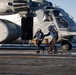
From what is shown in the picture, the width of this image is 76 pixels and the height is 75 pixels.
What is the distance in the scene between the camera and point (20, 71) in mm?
12062

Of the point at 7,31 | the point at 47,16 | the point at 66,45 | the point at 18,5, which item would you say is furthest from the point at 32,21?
the point at 66,45

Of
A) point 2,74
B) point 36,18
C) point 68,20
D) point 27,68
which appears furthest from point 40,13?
point 2,74

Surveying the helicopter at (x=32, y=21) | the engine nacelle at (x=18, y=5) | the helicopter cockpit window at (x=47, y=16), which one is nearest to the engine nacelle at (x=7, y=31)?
the helicopter at (x=32, y=21)

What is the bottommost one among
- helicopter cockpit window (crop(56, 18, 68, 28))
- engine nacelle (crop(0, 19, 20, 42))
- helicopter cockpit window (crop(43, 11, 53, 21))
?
engine nacelle (crop(0, 19, 20, 42))

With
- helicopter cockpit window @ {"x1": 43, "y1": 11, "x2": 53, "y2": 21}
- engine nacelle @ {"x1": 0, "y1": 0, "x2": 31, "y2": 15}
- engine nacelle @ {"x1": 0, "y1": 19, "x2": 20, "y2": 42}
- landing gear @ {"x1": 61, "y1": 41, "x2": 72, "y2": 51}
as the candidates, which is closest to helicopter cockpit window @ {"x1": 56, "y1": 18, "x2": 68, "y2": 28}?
helicopter cockpit window @ {"x1": 43, "y1": 11, "x2": 53, "y2": 21}

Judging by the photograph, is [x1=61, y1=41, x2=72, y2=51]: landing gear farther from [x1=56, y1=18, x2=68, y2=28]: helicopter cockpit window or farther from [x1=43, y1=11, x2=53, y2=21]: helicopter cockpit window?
[x1=43, y1=11, x2=53, y2=21]: helicopter cockpit window

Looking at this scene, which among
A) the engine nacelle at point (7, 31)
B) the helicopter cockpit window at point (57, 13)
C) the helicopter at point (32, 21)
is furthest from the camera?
the helicopter cockpit window at point (57, 13)

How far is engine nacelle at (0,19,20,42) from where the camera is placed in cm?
2425

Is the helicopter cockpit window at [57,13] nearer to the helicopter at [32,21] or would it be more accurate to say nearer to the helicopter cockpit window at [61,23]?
the helicopter at [32,21]

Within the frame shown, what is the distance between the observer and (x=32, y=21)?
2517 centimetres

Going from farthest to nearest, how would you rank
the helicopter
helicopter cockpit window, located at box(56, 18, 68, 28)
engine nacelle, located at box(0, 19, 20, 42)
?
helicopter cockpit window, located at box(56, 18, 68, 28)
the helicopter
engine nacelle, located at box(0, 19, 20, 42)

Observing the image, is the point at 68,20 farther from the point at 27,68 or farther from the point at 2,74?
the point at 2,74

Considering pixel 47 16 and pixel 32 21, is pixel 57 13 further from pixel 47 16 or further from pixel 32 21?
pixel 32 21

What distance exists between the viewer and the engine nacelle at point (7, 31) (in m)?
24.2
